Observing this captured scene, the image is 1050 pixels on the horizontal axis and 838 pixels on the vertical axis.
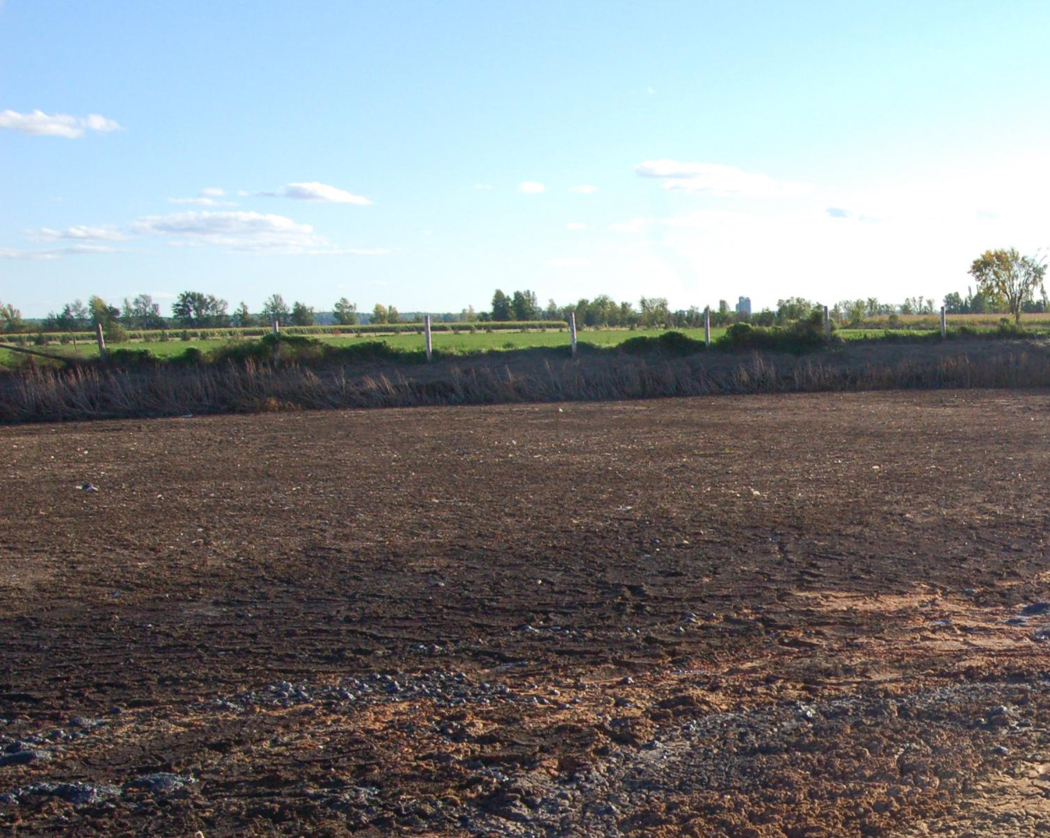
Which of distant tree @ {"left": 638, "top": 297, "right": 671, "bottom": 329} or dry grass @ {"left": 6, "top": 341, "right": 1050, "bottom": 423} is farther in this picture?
distant tree @ {"left": 638, "top": 297, "right": 671, "bottom": 329}

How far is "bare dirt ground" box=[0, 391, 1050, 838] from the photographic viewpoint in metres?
4.03

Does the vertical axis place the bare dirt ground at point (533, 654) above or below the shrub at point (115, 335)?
below

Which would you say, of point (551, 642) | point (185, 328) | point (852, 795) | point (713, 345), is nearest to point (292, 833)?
point (852, 795)

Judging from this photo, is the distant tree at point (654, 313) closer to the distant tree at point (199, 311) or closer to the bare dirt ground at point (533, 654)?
the distant tree at point (199, 311)

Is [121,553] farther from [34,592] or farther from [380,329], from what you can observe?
[380,329]

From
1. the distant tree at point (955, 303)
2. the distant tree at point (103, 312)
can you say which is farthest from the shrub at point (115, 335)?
the distant tree at point (955, 303)

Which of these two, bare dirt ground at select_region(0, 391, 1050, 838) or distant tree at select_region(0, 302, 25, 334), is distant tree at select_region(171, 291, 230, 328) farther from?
bare dirt ground at select_region(0, 391, 1050, 838)

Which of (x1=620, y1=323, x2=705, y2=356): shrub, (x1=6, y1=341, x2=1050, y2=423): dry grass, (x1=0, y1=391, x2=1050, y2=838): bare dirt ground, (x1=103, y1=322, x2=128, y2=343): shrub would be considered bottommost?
(x1=0, y1=391, x2=1050, y2=838): bare dirt ground

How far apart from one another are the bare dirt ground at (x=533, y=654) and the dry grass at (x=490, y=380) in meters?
13.7

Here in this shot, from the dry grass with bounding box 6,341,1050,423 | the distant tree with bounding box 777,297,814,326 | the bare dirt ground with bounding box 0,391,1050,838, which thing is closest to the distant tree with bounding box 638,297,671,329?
the distant tree with bounding box 777,297,814,326

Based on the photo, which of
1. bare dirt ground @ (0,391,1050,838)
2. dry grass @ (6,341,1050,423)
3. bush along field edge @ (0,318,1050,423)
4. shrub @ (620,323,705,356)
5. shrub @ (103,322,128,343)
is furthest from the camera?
shrub @ (103,322,128,343)

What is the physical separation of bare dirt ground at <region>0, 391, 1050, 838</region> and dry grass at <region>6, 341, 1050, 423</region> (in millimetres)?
13716

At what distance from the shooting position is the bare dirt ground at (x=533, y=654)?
403 centimetres

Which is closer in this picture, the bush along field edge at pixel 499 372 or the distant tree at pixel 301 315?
the bush along field edge at pixel 499 372
